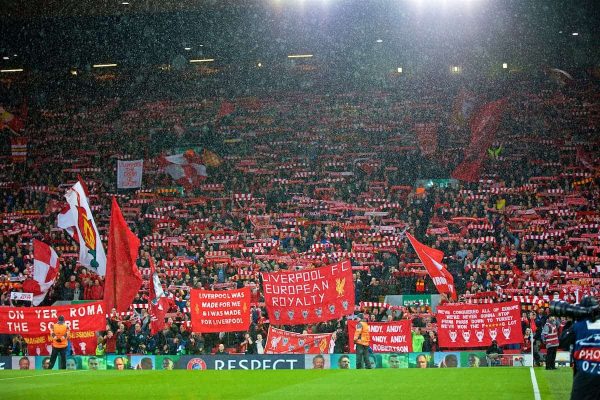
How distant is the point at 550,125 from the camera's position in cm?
4391

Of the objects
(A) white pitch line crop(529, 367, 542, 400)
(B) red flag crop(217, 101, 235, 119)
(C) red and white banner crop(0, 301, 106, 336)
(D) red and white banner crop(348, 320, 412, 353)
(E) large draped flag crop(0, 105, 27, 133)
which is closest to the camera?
(A) white pitch line crop(529, 367, 542, 400)

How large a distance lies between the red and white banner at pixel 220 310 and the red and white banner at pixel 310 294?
0.81 metres

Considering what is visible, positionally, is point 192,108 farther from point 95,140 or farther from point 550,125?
point 550,125

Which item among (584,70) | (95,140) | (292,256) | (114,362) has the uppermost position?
(584,70)

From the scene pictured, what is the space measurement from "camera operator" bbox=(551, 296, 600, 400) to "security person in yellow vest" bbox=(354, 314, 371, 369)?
15.6 m

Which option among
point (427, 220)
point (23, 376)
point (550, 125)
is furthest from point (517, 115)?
Result: point (23, 376)

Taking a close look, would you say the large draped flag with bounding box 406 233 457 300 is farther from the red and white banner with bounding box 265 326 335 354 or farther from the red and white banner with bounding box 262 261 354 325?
the red and white banner with bounding box 265 326 335 354

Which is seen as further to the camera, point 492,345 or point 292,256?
point 292,256

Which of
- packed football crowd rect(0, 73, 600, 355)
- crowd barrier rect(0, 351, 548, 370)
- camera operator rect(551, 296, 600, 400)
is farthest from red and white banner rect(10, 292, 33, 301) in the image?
camera operator rect(551, 296, 600, 400)

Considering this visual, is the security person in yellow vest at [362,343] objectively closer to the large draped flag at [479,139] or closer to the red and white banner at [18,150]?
the large draped flag at [479,139]

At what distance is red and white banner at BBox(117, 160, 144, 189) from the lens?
141 ft

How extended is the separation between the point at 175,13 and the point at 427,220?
1754 centimetres

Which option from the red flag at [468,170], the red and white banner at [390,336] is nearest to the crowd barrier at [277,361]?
the red and white banner at [390,336]

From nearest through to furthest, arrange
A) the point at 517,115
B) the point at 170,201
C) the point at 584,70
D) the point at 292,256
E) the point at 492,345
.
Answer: the point at 492,345 → the point at 292,256 → the point at 170,201 → the point at 517,115 → the point at 584,70
